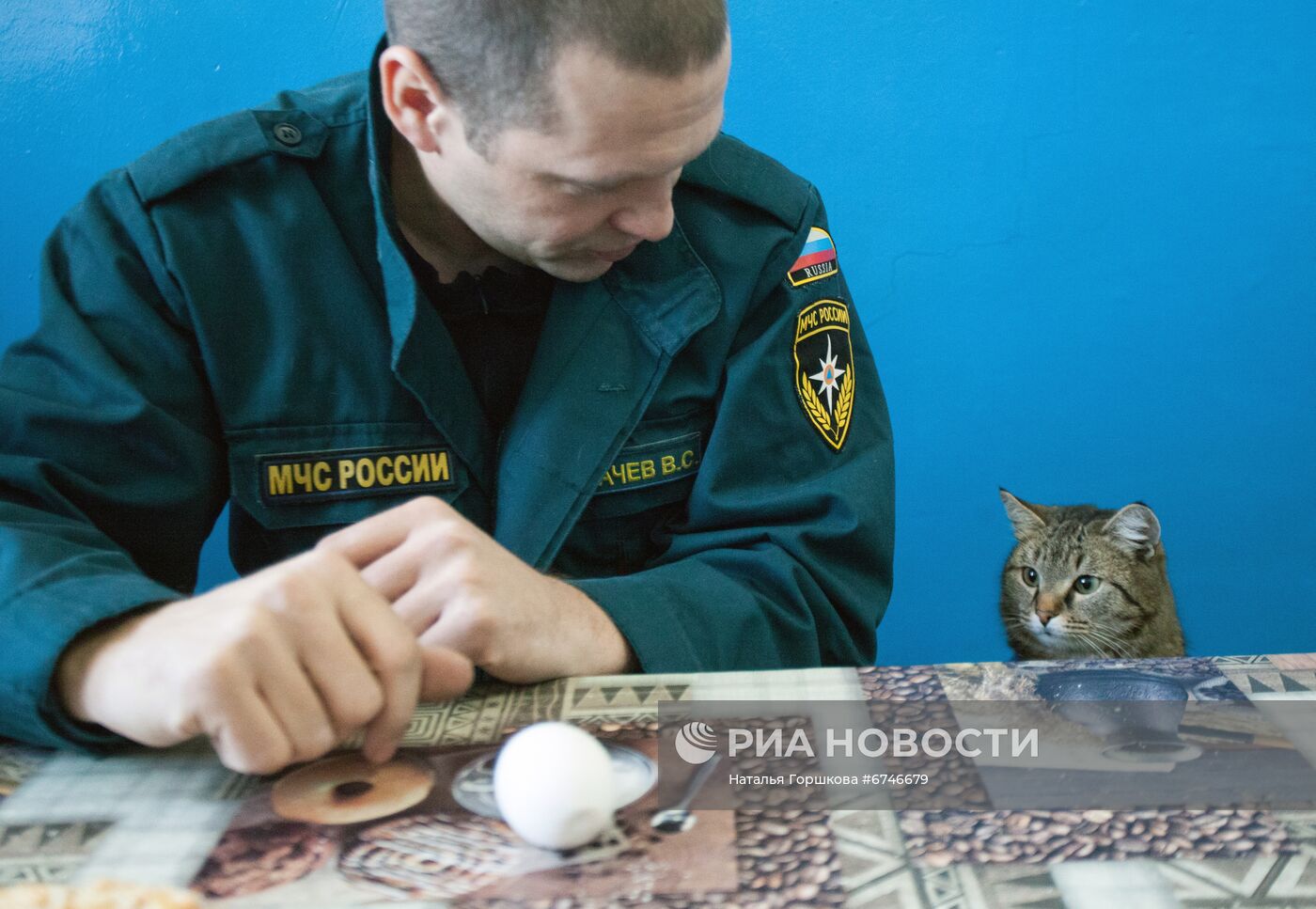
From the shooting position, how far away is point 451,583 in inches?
31.9

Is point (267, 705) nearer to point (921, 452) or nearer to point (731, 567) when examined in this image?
point (731, 567)

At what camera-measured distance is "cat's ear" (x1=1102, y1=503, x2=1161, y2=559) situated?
177 cm

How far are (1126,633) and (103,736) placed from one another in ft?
4.86

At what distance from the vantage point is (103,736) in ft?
2.51

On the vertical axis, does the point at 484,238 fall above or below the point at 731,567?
above

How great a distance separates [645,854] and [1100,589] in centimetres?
134

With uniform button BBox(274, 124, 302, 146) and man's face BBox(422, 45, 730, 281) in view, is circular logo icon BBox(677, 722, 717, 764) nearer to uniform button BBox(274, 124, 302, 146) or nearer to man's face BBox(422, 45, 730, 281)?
man's face BBox(422, 45, 730, 281)

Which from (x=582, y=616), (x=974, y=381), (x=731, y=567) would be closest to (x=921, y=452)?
(x=974, y=381)

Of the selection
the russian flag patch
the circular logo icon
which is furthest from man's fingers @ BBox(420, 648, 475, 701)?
the russian flag patch

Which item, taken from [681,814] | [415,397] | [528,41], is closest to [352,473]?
[415,397]

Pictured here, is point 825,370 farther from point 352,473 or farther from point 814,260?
point 352,473

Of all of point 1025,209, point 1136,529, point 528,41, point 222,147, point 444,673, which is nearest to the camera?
point 444,673

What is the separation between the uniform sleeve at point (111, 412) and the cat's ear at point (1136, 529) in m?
1.26

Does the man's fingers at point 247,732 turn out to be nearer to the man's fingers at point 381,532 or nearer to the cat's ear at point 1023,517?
the man's fingers at point 381,532
